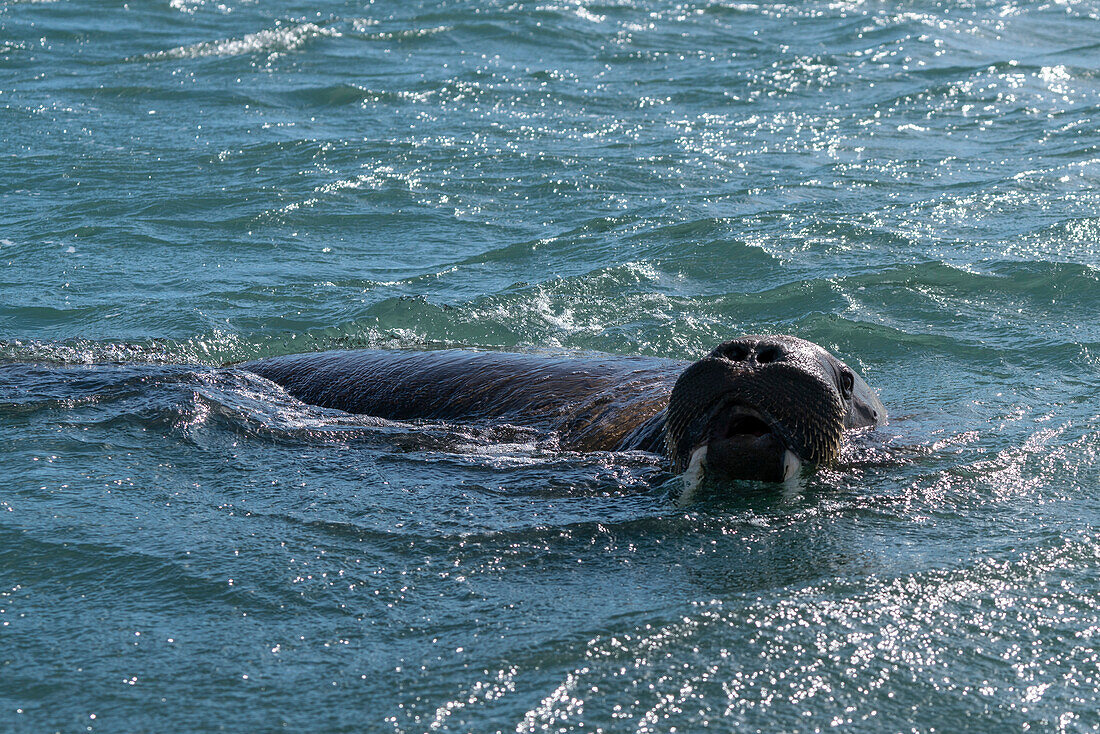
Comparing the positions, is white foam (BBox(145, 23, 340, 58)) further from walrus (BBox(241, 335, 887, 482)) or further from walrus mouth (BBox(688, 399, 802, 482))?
walrus mouth (BBox(688, 399, 802, 482))

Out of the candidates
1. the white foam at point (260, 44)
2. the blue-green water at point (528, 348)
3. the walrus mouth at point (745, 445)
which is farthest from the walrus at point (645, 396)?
the white foam at point (260, 44)

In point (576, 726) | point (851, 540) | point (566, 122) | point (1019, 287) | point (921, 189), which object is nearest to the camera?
point (576, 726)

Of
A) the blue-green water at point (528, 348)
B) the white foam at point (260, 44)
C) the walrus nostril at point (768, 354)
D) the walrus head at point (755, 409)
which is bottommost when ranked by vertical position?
the blue-green water at point (528, 348)

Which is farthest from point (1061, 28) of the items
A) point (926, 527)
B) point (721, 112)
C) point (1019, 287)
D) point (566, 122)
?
point (926, 527)

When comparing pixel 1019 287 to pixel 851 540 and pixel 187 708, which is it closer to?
pixel 851 540

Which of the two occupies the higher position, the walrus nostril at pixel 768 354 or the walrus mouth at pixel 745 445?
the walrus nostril at pixel 768 354

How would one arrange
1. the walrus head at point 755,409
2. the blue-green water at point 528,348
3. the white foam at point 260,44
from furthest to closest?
the white foam at point 260,44 → the walrus head at point 755,409 → the blue-green water at point 528,348

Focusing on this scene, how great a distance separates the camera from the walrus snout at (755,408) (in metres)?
4.93

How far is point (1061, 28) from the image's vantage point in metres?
20.8

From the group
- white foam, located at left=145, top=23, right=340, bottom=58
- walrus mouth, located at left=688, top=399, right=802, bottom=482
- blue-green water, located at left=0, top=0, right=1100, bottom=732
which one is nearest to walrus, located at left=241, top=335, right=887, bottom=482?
walrus mouth, located at left=688, top=399, right=802, bottom=482

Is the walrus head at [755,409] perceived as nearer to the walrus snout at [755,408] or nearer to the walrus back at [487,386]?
the walrus snout at [755,408]

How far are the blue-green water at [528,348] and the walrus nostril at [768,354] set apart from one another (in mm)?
588

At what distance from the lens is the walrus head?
16.2ft

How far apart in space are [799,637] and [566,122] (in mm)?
11591
